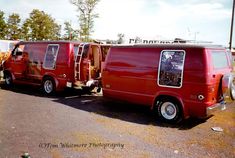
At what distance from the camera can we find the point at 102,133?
7.09 meters

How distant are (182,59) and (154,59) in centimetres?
94

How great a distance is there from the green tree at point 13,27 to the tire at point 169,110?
168ft

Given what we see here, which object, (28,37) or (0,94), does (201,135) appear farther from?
(28,37)

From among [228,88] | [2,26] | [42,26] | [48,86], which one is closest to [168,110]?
[228,88]

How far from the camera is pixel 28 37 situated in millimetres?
54188

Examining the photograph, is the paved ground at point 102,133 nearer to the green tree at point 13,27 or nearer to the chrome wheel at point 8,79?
the chrome wheel at point 8,79

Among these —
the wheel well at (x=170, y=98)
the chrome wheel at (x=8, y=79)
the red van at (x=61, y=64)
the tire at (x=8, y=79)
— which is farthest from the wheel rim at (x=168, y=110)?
the chrome wheel at (x=8, y=79)

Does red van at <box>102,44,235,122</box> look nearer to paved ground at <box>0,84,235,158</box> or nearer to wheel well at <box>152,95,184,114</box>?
wheel well at <box>152,95,184,114</box>

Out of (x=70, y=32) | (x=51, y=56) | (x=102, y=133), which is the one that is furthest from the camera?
(x=70, y=32)

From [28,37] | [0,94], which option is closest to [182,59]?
[0,94]

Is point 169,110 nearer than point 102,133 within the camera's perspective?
No

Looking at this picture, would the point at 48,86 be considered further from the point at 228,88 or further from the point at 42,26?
the point at 42,26

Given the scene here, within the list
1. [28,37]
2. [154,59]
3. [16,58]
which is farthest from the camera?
[28,37]

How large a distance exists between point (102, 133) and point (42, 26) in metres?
47.4
